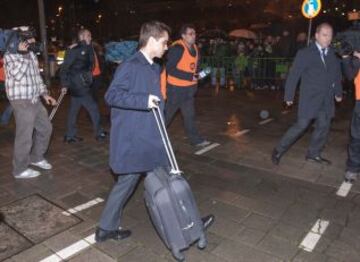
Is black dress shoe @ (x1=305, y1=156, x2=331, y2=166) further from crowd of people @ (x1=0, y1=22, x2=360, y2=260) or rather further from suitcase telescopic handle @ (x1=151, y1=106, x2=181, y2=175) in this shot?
suitcase telescopic handle @ (x1=151, y1=106, x2=181, y2=175)

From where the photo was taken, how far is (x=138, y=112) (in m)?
3.21

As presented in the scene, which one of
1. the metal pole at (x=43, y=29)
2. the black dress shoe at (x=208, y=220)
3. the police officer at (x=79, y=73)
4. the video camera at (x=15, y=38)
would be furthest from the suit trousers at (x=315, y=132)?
the metal pole at (x=43, y=29)

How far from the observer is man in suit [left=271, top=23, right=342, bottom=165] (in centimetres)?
534

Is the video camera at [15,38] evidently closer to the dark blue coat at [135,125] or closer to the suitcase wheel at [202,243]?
the dark blue coat at [135,125]

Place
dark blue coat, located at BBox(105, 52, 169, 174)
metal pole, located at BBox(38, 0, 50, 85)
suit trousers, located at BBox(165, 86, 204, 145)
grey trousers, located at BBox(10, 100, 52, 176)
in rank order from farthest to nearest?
metal pole, located at BBox(38, 0, 50, 85) < suit trousers, located at BBox(165, 86, 204, 145) < grey trousers, located at BBox(10, 100, 52, 176) < dark blue coat, located at BBox(105, 52, 169, 174)

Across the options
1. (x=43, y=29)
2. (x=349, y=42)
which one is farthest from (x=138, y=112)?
(x=43, y=29)

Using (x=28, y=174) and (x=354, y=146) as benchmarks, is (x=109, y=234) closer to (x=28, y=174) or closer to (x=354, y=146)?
(x=28, y=174)

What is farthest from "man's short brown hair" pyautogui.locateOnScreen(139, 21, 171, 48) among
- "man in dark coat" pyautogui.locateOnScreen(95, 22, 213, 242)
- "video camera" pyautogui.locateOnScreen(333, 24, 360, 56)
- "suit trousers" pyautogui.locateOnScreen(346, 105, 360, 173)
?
"suit trousers" pyautogui.locateOnScreen(346, 105, 360, 173)

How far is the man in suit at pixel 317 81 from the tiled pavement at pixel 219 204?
797 millimetres

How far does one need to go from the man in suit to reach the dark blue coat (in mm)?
2845

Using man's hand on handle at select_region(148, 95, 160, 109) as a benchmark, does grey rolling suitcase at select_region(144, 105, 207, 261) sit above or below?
below

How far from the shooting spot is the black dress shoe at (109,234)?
3609mm

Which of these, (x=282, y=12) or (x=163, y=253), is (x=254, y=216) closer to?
(x=163, y=253)

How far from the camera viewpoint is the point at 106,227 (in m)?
3.56
